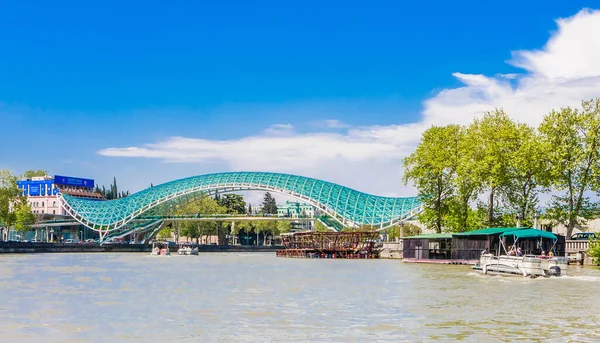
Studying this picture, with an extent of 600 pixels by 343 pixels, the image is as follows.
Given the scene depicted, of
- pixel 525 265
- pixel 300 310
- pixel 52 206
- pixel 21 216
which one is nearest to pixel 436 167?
pixel 525 265

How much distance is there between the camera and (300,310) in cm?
2489

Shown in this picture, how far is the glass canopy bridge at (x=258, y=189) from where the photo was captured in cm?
11619

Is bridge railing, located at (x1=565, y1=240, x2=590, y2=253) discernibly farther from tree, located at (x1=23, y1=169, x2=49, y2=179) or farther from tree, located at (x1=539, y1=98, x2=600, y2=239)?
tree, located at (x1=23, y1=169, x2=49, y2=179)

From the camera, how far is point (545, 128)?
5788cm

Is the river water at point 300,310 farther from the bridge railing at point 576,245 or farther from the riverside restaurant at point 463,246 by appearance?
the bridge railing at point 576,245

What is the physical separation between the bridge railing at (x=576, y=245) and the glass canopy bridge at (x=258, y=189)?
51571mm

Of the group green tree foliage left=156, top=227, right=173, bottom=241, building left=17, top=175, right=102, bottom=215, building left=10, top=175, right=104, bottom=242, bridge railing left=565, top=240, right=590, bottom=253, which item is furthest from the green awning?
building left=17, top=175, right=102, bottom=215

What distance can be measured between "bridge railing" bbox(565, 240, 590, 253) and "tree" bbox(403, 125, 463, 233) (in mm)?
12704

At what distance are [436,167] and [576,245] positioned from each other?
15117 mm

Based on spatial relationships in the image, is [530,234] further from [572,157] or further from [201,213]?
[201,213]

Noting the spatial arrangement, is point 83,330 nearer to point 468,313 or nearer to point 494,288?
point 468,313

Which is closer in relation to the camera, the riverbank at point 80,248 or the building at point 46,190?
the riverbank at point 80,248

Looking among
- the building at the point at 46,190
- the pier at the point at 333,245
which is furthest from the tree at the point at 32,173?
the pier at the point at 333,245

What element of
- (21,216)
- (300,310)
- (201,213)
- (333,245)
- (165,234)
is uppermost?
(201,213)
